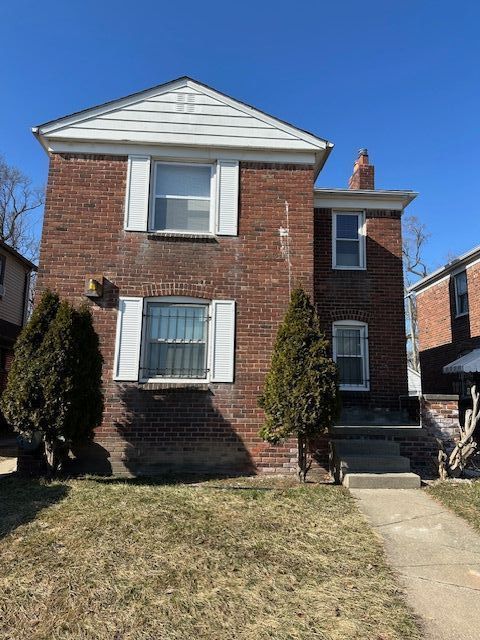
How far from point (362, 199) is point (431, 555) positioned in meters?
8.65

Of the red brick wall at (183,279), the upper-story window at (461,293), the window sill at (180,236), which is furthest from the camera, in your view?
the upper-story window at (461,293)

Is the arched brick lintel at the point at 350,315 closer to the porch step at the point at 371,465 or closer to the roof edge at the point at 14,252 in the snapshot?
the porch step at the point at 371,465

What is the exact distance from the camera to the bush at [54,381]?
20.9 ft

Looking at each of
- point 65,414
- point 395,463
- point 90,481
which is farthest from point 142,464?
point 395,463

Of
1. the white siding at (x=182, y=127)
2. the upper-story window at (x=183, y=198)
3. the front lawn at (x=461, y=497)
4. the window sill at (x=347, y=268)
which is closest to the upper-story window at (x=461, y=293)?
the window sill at (x=347, y=268)

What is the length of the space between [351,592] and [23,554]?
2.76 m

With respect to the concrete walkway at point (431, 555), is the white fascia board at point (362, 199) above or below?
above

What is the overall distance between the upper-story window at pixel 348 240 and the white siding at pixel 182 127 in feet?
11.0

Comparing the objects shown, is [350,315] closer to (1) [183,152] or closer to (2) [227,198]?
(2) [227,198]

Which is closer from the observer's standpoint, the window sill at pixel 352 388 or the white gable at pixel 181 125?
the white gable at pixel 181 125

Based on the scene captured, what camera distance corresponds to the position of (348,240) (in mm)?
11414

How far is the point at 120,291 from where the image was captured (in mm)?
7965

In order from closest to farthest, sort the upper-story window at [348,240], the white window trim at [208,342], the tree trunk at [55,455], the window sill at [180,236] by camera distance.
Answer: the tree trunk at [55,455] → the white window trim at [208,342] → the window sill at [180,236] → the upper-story window at [348,240]

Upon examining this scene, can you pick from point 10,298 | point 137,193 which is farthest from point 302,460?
point 10,298
